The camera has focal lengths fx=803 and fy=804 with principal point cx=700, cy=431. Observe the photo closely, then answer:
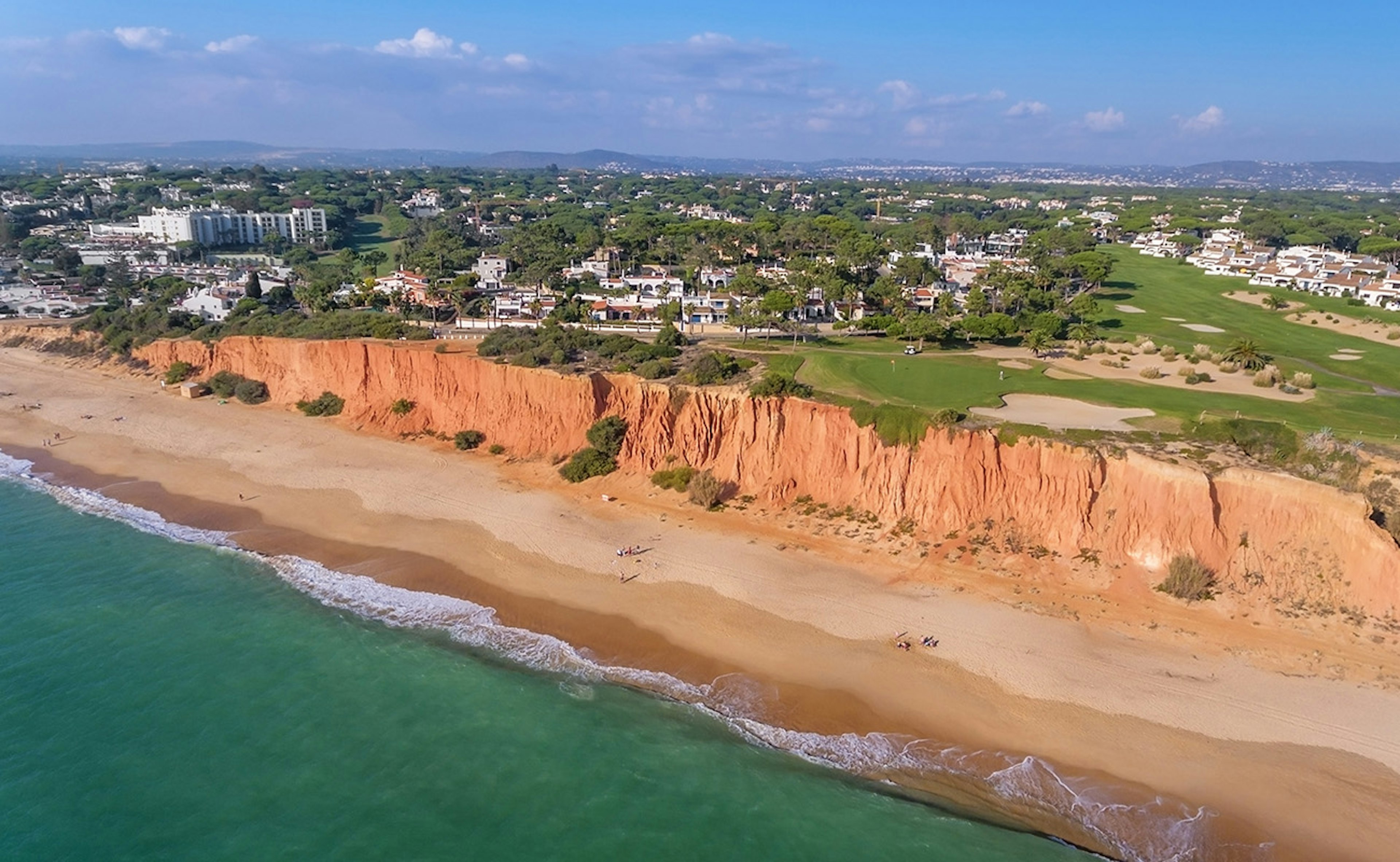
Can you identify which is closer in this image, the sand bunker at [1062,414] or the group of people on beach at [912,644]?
the group of people on beach at [912,644]

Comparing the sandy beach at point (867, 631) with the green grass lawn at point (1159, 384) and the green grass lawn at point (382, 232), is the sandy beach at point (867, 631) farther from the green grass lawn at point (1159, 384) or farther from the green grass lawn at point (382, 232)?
the green grass lawn at point (382, 232)

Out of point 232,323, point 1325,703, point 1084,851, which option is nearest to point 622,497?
point 1084,851

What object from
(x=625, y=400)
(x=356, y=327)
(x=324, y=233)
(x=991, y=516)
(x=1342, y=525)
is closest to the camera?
(x=1342, y=525)

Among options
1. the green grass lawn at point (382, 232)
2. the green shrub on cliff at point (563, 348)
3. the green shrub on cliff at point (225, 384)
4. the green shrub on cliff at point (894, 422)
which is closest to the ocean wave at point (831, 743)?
the green shrub on cliff at point (894, 422)

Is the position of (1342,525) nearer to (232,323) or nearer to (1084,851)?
(1084,851)

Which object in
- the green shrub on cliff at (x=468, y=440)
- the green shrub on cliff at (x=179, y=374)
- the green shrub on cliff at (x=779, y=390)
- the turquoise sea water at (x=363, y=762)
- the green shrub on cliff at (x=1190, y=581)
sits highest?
the green shrub on cliff at (x=779, y=390)

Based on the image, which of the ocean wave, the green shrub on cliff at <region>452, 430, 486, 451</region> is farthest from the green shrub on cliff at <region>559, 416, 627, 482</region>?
the ocean wave

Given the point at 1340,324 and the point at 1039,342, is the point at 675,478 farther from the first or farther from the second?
the point at 1340,324

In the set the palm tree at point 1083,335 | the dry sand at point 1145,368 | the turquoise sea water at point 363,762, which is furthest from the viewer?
the palm tree at point 1083,335
